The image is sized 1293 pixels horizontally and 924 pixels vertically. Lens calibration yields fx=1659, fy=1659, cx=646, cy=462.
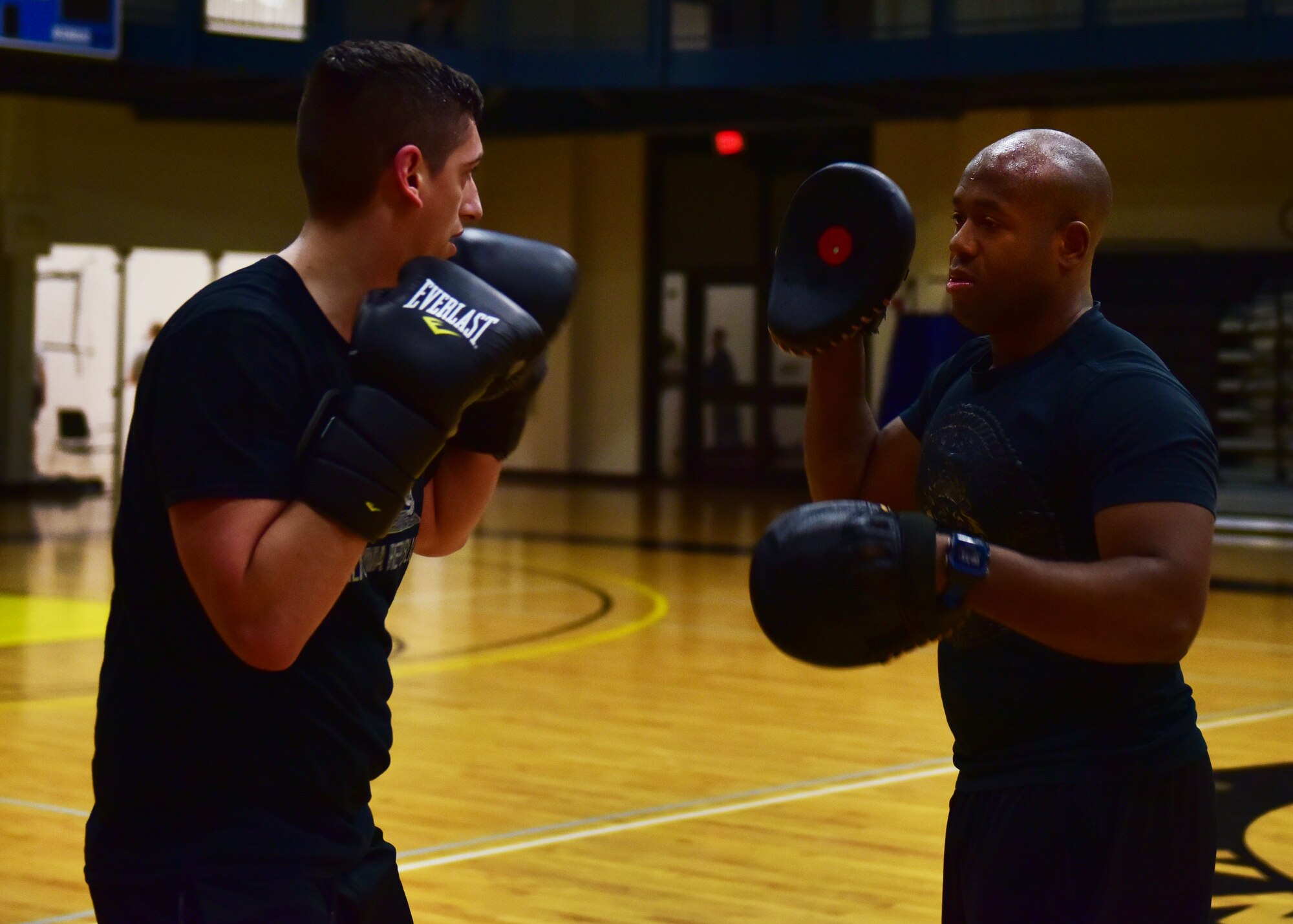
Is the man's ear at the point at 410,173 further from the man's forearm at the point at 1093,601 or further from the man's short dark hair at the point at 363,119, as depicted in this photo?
the man's forearm at the point at 1093,601

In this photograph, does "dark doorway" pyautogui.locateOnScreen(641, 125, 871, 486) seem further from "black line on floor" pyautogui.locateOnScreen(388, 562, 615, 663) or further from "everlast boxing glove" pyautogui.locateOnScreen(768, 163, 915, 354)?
"everlast boxing glove" pyautogui.locateOnScreen(768, 163, 915, 354)

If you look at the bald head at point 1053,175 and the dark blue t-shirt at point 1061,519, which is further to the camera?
the bald head at point 1053,175

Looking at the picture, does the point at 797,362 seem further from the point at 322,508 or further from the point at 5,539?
the point at 322,508

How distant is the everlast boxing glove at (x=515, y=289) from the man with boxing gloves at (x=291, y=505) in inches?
9.2

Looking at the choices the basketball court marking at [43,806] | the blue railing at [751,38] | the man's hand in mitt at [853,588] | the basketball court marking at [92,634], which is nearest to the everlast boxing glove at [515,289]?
the man's hand in mitt at [853,588]

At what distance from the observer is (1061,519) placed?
6.70 ft

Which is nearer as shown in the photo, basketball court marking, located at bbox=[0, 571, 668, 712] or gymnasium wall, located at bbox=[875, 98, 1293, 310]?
basketball court marking, located at bbox=[0, 571, 668, 712]

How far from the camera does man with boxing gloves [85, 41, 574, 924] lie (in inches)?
64.8

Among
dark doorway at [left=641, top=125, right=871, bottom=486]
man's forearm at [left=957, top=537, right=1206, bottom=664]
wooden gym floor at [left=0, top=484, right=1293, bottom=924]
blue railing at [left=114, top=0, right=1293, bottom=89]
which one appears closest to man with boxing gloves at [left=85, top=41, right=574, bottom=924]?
man's forearm at [left=957, top=537, right=1206, bottom=664]

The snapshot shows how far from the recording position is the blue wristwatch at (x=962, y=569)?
1765 millimetres

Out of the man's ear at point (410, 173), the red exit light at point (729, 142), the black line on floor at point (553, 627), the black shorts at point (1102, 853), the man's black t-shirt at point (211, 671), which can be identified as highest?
the red exit light at point (729, 142)

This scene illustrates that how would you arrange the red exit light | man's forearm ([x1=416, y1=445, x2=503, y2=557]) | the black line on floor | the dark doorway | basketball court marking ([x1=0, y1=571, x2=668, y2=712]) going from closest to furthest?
man's forearm ([x1=416, y1=445, x2=503, y2=557]), basketball court marking ([x1=0, y1=571, x2=668, y2=712]), the black line on floor, the red exit light, the dark doorway

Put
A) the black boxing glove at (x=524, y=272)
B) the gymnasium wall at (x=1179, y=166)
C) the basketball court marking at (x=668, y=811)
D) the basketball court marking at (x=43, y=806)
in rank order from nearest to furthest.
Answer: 1. the black boxing glove at (x=524, y=272)
2. the basketball court marking at (x=668, y=811)
3. the basketball court marking at (x=43, y=806)
4. the gymnasium wall at (x=1179, y=166)

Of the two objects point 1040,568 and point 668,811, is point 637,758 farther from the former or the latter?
point 1040,568
